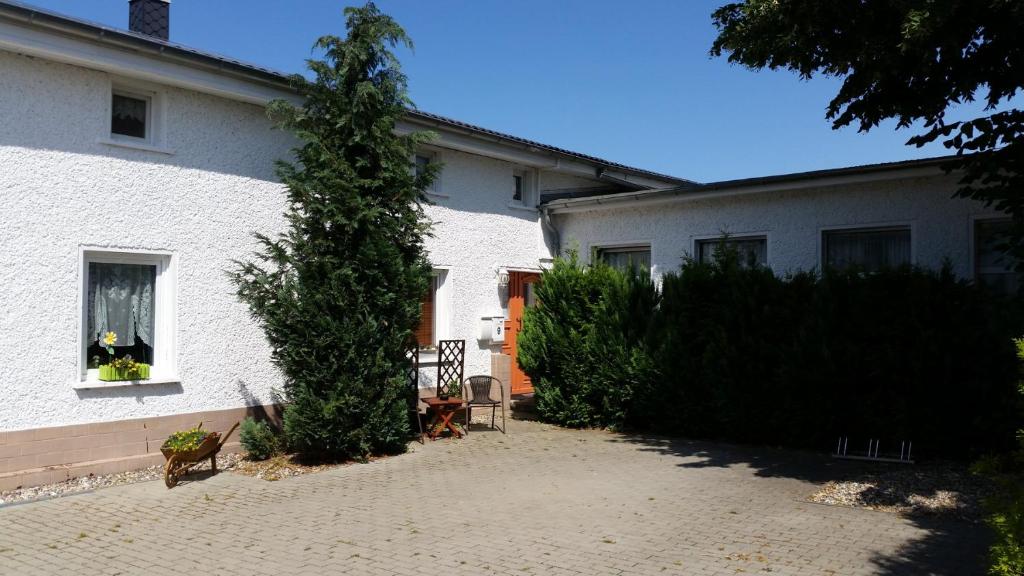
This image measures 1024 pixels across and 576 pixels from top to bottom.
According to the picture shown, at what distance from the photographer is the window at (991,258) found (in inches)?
411

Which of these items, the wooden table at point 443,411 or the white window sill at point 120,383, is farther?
the wooden table at point 443,411

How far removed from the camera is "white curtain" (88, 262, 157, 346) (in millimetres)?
9094

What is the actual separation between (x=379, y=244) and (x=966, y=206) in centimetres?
771

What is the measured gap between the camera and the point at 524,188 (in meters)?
15.2

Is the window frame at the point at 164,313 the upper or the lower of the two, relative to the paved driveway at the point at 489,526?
upper

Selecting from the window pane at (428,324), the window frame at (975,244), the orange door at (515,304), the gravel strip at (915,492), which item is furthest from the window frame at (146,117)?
the window frame at (975,244)

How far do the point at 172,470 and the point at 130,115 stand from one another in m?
4.17

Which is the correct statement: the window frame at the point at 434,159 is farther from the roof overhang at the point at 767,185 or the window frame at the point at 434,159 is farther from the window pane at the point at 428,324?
the roof overhang at the point at 767,185

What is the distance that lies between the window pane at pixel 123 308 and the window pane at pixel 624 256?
307 inches

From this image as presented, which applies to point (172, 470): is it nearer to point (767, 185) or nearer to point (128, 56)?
point (128, 56)

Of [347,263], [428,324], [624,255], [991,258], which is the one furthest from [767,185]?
[347,263]

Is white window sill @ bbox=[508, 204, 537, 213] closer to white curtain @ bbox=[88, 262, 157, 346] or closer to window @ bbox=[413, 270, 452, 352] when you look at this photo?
window @ bbox=[413, 270, 452, 352]

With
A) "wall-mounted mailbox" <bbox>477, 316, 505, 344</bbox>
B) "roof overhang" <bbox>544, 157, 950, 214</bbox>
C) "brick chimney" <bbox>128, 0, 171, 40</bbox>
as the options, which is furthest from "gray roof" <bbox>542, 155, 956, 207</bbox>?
"brick chimney" <bbox>128, 0, 171, 40</bbox>

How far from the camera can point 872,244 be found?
11766 millimetres
